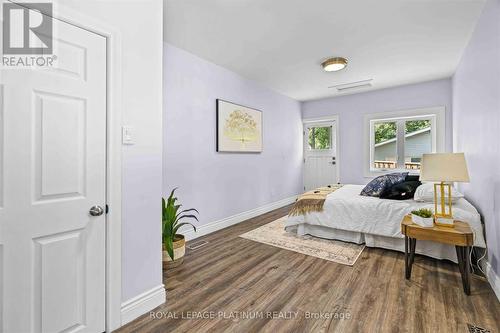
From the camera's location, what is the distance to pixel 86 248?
4.83ft

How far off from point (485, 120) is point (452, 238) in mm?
1185

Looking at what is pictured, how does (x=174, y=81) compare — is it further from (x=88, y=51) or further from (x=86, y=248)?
(x=86, y=248)

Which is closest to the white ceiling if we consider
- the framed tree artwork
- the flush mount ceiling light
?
the flush mount ceiling light

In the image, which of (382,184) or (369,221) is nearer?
(369,221)

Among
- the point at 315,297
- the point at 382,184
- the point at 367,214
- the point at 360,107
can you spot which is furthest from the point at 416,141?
the point at 315,297

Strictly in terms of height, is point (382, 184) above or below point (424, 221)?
above

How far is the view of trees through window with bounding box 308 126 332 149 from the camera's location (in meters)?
5.79

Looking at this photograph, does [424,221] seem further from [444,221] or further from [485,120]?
[485,120]

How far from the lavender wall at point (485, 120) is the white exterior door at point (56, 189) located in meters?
2.96

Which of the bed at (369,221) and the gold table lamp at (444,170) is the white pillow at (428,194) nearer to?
the bed at (369,221)

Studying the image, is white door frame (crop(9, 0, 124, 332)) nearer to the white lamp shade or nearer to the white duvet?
the white duvet

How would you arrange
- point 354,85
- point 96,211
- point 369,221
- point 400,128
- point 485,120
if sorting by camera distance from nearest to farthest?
point 96,211, point 485,120, point 369,221, point 354,85, point 400,128

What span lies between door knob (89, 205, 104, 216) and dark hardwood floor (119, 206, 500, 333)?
0.81m

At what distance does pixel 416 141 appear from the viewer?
4.70 meters
